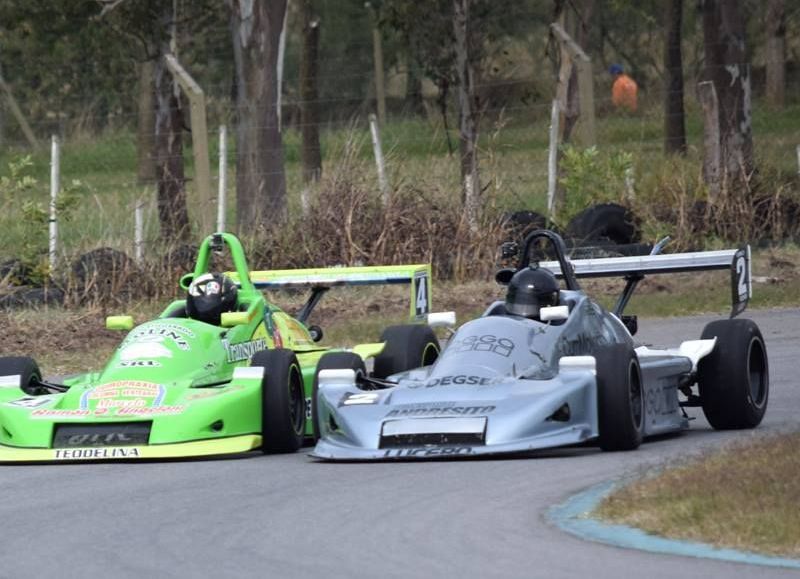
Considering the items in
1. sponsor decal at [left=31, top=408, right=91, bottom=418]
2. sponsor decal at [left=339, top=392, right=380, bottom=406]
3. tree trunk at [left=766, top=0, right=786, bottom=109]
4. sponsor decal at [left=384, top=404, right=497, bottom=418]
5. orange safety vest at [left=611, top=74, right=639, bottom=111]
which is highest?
tree trunk at [left=766, top=0, right=786, bottom=109]

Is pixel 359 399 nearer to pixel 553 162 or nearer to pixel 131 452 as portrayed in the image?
pixel 131 452

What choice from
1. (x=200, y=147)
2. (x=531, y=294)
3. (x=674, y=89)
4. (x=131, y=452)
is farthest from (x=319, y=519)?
(x=674, y=89)

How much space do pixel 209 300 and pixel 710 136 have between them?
12.2m

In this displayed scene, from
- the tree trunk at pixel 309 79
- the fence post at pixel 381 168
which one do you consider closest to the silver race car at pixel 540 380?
the fence post at pixel 381 168

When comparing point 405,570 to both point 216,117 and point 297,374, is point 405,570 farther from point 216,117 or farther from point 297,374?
point 216,117

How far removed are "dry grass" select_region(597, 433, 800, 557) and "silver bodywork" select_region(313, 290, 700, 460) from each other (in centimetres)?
102

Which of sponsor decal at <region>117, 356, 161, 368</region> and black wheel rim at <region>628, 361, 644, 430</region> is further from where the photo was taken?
sponsor decal at <region>117, 356, 161, 368</region>

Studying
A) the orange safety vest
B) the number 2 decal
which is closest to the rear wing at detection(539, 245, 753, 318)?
the number 2 decal

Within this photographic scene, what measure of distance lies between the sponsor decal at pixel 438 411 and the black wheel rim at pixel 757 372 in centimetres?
254

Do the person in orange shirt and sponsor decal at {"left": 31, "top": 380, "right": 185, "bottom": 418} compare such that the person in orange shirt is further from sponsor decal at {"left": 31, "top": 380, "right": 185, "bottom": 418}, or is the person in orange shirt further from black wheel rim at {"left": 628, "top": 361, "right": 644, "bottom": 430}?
sponsor decal at {"left": 31, "top": 380, "right": 185, "bottom": 418}

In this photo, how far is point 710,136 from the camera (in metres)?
23.0

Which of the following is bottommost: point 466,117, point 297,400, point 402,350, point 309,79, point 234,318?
point 297,400

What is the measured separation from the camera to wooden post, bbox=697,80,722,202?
72.8 feet

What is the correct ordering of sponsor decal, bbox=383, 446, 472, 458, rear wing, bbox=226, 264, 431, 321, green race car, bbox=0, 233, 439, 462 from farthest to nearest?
1. rear wing, bbox=226, 264, 431, 321
2. green race car, bbox=0, 233, 439, 462
3. sponsor decal, bbox=383, 446, 472, 458
